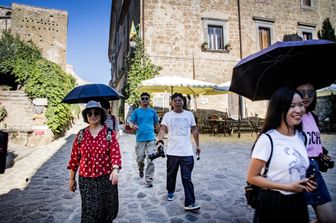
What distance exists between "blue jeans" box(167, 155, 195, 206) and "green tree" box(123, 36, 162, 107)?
8861mm

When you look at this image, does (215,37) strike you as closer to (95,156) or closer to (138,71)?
(138,71)

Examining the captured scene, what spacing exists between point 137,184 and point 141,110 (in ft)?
5.32

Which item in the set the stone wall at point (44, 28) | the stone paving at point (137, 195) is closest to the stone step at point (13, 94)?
the stone paving at point (137, 195)

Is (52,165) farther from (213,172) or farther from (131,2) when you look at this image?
(131,2)

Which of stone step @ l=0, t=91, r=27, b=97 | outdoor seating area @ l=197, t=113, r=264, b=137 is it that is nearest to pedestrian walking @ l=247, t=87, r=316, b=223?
outdoor seating area @ l=197, t=113, r=264, b=137

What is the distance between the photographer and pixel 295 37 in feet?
49.9

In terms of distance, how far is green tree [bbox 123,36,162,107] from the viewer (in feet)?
40.7

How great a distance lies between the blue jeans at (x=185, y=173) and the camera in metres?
3.41

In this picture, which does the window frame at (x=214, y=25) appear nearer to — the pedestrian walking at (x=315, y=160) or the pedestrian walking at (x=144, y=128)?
the pedestrian walking at (x=144, y=128)

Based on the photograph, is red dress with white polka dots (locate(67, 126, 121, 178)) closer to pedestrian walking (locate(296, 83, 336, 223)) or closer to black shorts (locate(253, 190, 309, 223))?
black shorts (locate(253, 190, 309, 223))

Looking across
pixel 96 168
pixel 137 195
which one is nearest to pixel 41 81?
pixel 137 195

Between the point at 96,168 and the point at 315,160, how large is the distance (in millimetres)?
2239

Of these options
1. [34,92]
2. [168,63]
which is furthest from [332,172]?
[34,92]

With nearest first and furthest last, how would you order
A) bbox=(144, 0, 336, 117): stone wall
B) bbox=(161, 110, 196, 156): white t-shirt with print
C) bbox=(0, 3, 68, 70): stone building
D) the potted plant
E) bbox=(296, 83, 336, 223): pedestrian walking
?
bbox=(296, 83, 336, 223): pedestrian walking
bbox=(161, 110, 196, 156): white t-shirt with print
the potted plant
bbox=(144, 0, 336, 117): stone wall
bbox=(0, 3, 68, 70): stone building
